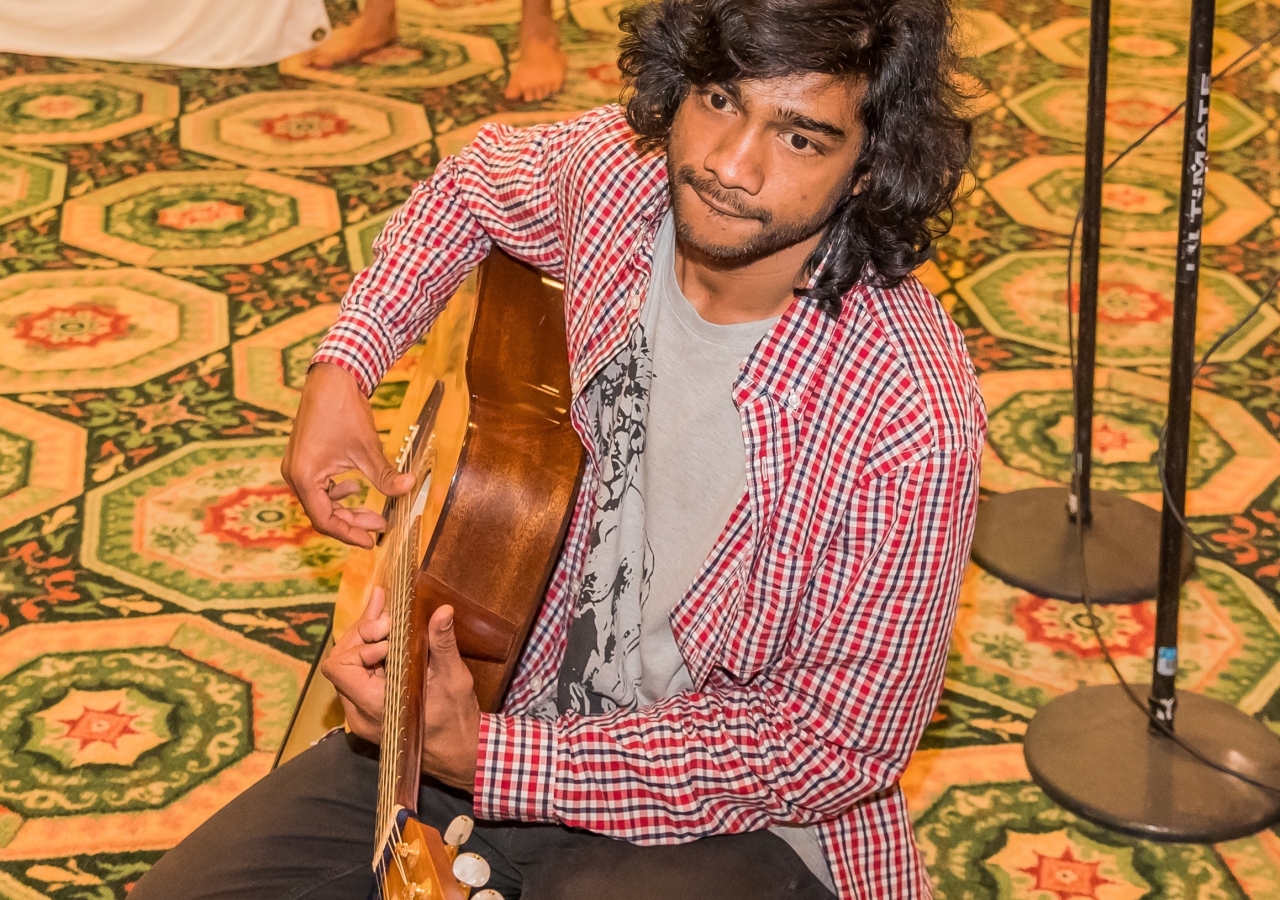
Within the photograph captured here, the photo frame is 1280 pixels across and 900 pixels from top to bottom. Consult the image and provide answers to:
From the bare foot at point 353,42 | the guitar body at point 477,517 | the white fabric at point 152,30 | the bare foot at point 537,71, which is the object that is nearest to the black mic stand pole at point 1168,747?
the guitar body at point 477,517

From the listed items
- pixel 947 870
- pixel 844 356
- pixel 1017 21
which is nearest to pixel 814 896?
pixel 844 356

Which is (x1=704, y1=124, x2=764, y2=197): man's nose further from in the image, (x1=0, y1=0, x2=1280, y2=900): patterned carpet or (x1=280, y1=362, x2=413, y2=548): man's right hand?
(x1=280, y1=362, x2=413, y2=548): man's right hand

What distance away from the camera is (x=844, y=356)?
1.41 meters

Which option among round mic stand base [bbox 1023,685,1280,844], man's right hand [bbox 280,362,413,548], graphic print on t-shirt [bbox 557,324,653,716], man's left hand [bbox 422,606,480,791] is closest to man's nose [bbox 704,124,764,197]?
graphic print on t-shirt [bbox 557,324,653,716]

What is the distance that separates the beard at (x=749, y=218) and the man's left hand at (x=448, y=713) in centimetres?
40

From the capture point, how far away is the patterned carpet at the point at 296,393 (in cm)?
219

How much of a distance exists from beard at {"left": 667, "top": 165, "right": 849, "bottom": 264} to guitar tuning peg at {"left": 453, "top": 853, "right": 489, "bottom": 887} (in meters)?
0.61

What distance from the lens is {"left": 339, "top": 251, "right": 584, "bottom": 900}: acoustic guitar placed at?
1196mm

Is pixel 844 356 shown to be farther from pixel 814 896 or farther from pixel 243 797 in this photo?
pixel 243 797

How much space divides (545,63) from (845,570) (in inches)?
125

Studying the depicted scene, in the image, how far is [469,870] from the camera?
1045mm

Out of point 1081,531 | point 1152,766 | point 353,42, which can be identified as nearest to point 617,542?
point 1152,766

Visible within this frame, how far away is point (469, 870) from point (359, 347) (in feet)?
2.92

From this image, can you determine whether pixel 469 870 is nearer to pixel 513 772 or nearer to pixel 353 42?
pixel 513 772
